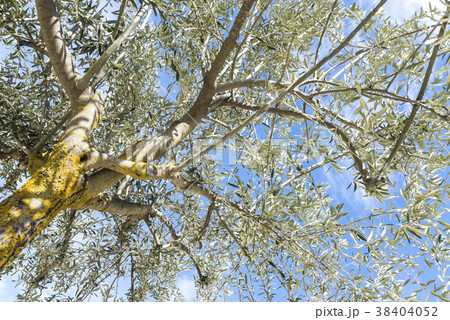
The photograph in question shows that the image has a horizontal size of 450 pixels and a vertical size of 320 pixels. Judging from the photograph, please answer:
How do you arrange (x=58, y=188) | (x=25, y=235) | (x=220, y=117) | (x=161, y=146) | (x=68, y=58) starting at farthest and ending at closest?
1. (x=220, y=117)
2. (x=161, y=146)
3. (x=68, y=58)
4. (x=58, y=188)
5. (x=25, y=235)

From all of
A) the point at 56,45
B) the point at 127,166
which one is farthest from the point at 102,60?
the point at 127,166

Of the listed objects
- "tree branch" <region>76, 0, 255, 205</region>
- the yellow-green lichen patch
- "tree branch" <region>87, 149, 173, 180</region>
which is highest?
"tree branch" <region>76, 0, 255, 205</region>

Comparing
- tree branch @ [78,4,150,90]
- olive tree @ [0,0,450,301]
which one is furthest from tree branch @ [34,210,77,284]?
tree branch @ [78,4,150,90]

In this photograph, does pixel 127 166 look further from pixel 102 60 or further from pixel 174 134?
pixel 102 60

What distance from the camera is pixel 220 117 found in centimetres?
381

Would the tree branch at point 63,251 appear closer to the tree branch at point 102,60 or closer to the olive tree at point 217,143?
the olive tree at point 217,143

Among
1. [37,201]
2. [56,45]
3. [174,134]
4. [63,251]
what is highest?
[56,45]

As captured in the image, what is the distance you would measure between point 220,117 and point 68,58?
1.73 m

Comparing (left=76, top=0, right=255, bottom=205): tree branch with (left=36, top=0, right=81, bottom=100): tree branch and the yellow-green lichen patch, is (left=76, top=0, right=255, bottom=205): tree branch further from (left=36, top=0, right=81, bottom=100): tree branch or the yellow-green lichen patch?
(left=36, top=0, right=81, bottom=100): tree branch

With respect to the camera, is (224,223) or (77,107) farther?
(224,223)

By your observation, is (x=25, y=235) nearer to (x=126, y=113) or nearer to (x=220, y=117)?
(x=126, y=113)

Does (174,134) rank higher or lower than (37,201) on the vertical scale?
higher

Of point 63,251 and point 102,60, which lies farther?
point 63,251
